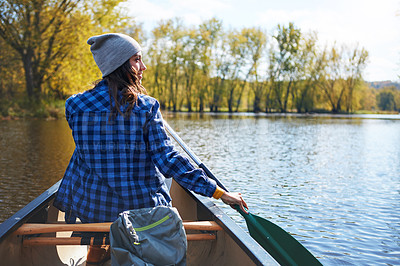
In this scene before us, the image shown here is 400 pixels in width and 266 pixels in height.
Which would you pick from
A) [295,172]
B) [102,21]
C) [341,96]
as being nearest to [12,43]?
[102,21]

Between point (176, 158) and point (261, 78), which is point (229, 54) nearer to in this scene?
point (261, 78)

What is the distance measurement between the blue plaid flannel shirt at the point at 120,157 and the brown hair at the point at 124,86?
35 millimetres

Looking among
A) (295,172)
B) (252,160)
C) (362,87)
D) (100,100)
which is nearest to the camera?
(100,100)

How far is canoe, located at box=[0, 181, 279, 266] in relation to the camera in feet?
6.41

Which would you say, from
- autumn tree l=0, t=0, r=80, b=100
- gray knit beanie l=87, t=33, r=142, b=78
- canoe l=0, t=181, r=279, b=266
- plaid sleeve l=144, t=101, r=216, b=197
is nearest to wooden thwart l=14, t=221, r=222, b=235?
canoe l=0, t=181, r=279, b=266

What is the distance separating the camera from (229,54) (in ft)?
156

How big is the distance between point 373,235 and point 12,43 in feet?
73.8

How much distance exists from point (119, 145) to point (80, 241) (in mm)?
568

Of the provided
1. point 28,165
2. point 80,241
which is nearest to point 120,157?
point 80,241

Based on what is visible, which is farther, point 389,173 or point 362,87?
point 362,87

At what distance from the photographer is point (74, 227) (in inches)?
76.0

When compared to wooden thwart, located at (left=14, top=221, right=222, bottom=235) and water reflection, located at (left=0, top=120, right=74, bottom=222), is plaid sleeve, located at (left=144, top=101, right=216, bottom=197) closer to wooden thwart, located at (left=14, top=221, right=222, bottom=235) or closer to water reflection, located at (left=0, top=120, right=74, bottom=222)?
wooden thwart, located at (left=14, top=221, right=222, bottom=235)

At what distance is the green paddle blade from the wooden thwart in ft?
0.75

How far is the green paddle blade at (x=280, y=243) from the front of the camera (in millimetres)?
2291
